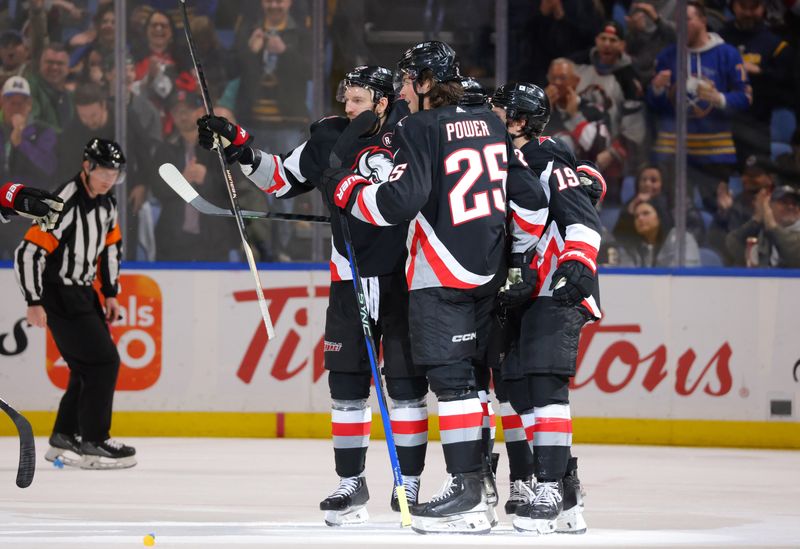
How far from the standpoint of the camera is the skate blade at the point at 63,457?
6363mm

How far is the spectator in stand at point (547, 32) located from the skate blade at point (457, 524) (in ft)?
14.4

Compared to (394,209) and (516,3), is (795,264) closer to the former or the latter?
(516,3)

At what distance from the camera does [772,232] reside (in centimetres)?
815

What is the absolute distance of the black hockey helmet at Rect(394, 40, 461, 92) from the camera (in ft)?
14.4

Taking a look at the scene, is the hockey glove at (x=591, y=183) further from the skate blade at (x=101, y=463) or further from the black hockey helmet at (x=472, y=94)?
the skate blade at (x=101, y=463)

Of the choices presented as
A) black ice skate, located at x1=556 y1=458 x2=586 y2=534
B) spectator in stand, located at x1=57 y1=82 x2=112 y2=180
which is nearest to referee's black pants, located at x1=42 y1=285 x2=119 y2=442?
spectator in stand, located at x1=57 y1=82 x2=112 y2=180

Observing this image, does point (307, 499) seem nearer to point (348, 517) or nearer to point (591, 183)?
point (348, 517)

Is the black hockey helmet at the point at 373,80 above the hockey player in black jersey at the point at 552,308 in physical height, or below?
above

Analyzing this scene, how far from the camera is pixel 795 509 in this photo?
530 centimetres

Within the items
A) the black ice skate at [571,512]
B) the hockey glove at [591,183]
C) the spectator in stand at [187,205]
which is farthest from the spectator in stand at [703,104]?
the black ice skate at [571,512]

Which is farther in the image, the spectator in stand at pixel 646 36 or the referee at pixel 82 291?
the spectator in stand at pixel 646 36

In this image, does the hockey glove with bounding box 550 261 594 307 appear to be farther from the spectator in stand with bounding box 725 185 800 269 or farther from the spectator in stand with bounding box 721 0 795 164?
the spectator in stand with bounding box 721 0 795 164

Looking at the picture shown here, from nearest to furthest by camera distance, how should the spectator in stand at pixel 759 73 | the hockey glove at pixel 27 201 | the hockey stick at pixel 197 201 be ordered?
the hockey stick at pixel 197 201 → the hockey glove at pixel 27 201 → the spectator in stand at pixel 759 73

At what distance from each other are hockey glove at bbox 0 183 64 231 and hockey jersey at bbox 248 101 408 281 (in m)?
0.74
